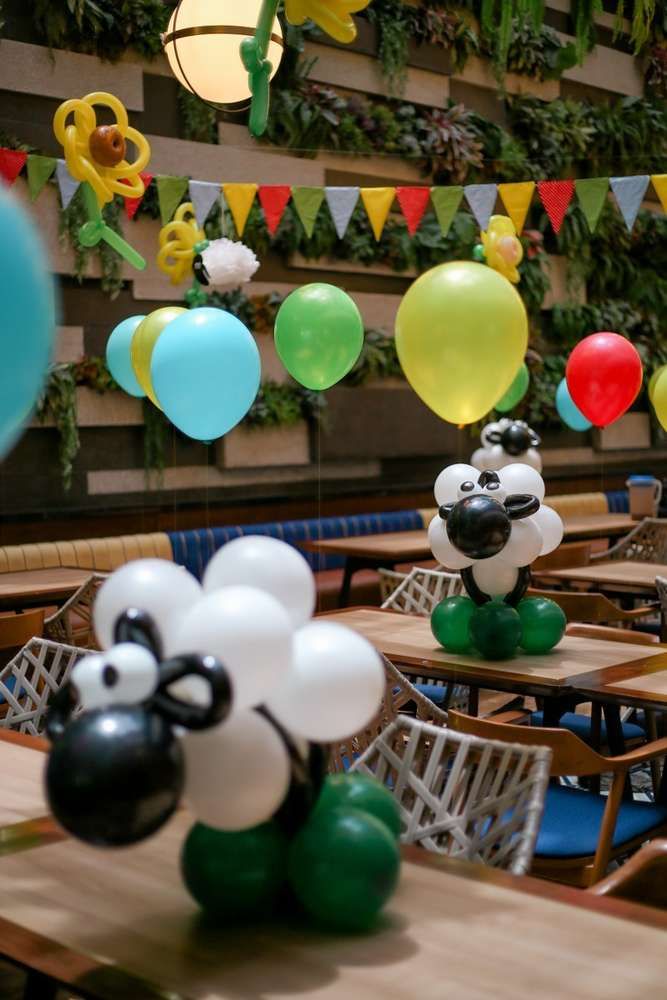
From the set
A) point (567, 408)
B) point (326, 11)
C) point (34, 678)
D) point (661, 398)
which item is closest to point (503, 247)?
point (567, 408)

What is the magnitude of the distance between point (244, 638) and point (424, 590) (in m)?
3.60

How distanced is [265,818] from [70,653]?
1893 millimetres

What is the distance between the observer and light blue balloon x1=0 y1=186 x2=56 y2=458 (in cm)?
120

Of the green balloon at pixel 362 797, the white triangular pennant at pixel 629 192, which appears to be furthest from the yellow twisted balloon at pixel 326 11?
the white triangular pennant at pixel 629 192

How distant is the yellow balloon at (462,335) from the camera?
11.3 ft

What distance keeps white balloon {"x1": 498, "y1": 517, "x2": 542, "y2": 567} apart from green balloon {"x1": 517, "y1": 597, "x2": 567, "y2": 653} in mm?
199

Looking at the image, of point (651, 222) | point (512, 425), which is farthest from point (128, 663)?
point (651, 222)

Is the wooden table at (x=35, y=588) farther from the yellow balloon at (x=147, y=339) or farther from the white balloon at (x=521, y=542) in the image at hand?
the white balloon at (x=521, y=542)

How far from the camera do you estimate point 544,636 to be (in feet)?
12.5

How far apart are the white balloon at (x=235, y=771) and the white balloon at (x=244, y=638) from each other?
38 mm

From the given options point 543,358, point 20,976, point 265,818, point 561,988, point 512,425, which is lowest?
point 20,976

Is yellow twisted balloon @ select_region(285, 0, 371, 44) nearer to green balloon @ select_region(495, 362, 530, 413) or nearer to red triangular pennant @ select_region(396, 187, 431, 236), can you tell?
red triangular pennant @ select_region(396, 187, 431, 236)

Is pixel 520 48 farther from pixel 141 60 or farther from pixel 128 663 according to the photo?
pixel 128 663

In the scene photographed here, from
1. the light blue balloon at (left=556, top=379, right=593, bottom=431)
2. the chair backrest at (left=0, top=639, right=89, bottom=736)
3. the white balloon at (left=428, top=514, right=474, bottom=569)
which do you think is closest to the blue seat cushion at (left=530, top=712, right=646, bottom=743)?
the white balloon at (left=428, top=514, right=474, bottom=569)
